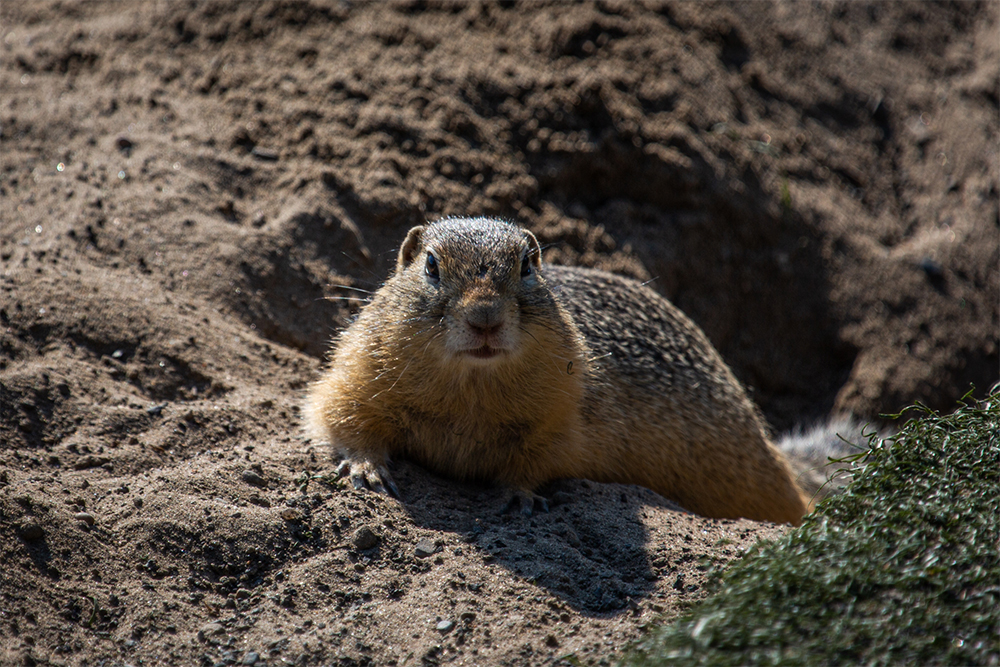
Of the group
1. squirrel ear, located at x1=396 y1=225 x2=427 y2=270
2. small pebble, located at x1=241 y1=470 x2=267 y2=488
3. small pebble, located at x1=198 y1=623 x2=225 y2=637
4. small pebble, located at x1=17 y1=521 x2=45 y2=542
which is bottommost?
small pebble, located at x1=198 y1=623 x2=225 y2=637

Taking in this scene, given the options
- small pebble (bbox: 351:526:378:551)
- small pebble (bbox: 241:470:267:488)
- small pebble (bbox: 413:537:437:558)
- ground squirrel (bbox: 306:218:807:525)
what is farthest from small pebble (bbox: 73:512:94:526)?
small pebble (bbox: 413:537:437:558)

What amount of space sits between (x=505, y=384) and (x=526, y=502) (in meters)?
0.66

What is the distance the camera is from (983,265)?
871cm

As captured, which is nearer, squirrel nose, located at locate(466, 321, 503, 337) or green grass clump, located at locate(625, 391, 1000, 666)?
green grass clump, located at locate(625, 391, 1000, 666)

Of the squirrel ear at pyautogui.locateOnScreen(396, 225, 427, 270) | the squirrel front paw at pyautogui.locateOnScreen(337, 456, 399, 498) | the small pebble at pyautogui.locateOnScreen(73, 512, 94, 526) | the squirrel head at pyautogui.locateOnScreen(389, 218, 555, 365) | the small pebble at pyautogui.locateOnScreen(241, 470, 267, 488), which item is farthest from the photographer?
the squirrel ear at pyautogui.locateOnScreen(396, 225, 427, 270)

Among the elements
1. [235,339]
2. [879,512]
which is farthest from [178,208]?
[879,512]

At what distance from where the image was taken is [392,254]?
719 cm

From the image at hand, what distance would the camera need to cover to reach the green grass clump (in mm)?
2846

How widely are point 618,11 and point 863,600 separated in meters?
6.99

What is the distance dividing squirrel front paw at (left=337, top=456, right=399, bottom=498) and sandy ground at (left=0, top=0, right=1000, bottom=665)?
0.46 ft

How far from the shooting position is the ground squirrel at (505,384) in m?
4.53

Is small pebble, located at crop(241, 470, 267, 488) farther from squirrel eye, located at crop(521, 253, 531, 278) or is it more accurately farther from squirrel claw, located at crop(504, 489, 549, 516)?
squirrel eye, located at crop(521, 253, 531, 278)

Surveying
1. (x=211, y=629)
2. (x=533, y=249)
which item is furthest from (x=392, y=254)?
(x=211, y=629)

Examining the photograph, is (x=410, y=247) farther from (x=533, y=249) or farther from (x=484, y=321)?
(x=484, y=321)
